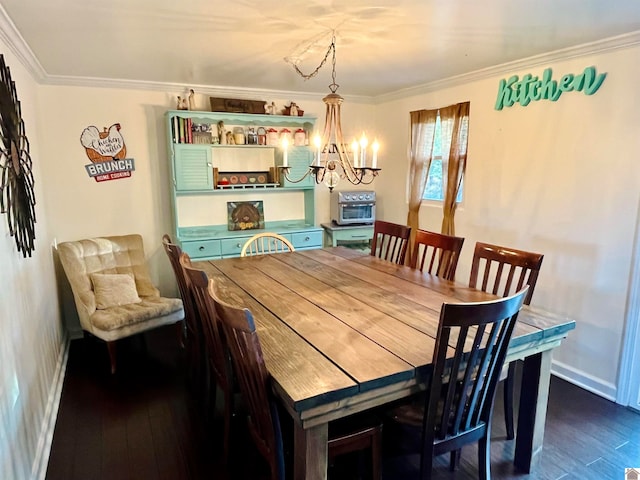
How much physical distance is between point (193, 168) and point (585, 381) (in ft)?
11.9

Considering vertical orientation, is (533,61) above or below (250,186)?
above

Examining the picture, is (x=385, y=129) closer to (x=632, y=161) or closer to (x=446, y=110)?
(x=446, y=110)

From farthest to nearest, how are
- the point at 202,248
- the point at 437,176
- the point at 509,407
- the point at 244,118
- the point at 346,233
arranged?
the point at 346,233, the point at 437,176, the point at 244,118, the point at 202,248, the point at 509,407

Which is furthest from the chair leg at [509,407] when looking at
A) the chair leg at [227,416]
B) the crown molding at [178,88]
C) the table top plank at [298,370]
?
the crown molding at [178,88]

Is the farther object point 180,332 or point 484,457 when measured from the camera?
point 180,332

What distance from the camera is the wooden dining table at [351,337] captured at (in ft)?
4.61

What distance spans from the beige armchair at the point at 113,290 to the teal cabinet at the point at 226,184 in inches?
18.8

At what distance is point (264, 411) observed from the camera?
5.03 feet

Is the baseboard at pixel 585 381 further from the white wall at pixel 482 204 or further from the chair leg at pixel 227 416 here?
the chair leg at pixel 227 416

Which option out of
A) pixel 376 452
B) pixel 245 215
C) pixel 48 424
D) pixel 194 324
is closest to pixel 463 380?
pixel 376 452

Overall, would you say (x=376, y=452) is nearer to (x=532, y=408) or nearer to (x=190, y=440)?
(x=532, y=408)

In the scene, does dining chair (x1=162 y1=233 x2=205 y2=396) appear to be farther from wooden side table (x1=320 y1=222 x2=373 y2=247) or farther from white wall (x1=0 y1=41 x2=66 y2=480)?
wooden side table (x1=320 y1=222 x2=373 y2=247)

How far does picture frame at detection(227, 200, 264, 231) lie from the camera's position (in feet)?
14.5

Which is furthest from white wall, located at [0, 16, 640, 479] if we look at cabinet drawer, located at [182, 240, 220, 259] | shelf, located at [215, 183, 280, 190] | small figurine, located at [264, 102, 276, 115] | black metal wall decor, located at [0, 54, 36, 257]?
shelf, located at [215, 183, 280, 190]
